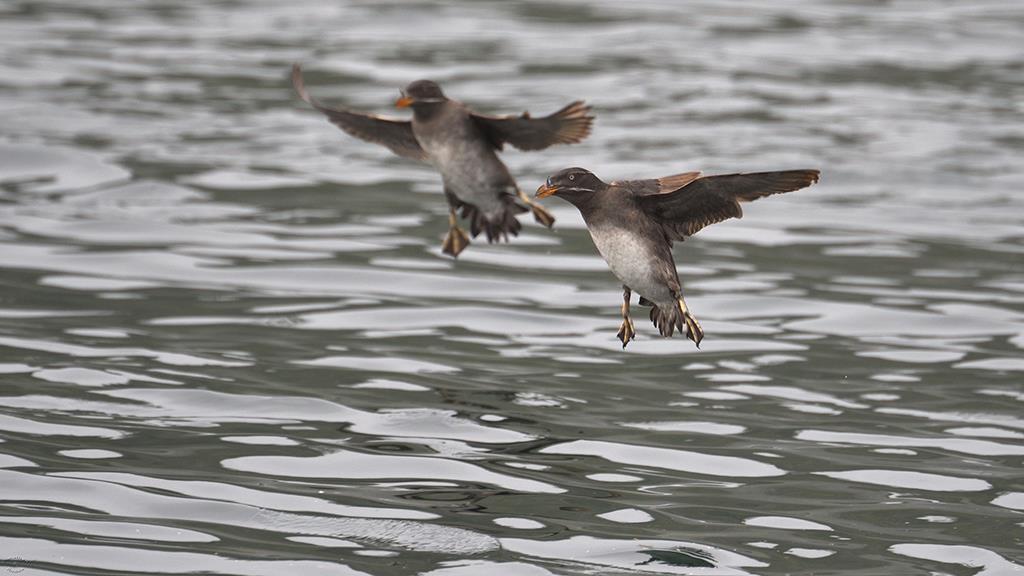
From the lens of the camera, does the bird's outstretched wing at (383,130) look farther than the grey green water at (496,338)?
Yes

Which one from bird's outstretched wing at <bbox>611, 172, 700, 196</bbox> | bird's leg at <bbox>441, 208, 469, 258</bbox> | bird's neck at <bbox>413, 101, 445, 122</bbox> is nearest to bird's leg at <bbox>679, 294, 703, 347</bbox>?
bird's outstretched wing at <bbox>611, 172, 700, 196</bbox>

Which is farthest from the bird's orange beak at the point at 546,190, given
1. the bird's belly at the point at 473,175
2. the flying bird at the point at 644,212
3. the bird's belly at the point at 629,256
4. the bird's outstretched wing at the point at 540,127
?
the bird's belly at the point at 473,175

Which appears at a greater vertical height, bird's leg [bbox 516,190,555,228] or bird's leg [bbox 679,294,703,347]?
bird's leg [bbox 516,190,555,228]

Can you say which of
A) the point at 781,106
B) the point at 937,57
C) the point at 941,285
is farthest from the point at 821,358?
the point at 937,57

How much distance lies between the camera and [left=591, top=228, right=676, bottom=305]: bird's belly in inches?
310

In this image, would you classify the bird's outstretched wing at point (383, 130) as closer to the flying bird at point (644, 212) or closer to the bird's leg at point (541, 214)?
the bird's leg at point (541, 214)

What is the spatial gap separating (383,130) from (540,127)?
4.43ft

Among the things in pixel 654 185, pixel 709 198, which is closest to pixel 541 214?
pixel 654 185

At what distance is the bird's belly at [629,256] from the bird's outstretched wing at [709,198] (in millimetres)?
224

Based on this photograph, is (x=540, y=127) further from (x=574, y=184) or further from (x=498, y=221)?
(x=574, y=184)

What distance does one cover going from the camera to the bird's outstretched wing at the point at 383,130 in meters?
10.1

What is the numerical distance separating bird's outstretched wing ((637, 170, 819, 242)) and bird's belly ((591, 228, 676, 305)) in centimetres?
22

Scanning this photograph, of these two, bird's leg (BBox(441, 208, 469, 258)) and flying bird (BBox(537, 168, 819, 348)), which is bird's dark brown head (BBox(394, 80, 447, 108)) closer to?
bird's leg (BBox(441, 208, 469, 258))

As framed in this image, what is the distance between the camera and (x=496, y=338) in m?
11.2
